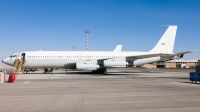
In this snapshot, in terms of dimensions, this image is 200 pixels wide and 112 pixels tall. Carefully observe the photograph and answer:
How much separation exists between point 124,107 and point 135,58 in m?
27.2

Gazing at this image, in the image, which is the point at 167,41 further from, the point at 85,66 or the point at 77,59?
the point at 77,59

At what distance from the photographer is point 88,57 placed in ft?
117

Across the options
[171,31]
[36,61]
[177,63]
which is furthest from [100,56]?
[177,63]

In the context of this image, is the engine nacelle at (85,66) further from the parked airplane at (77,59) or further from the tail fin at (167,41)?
the tail fin at (167,41)

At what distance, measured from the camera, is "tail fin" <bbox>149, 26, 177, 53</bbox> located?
38.7 m

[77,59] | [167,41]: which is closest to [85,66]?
[77,59]

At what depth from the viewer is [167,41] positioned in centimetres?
3872

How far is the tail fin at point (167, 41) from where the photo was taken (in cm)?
3869

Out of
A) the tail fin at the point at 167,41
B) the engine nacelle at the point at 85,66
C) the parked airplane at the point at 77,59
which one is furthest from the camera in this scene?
the tail fin at the point at 167,41

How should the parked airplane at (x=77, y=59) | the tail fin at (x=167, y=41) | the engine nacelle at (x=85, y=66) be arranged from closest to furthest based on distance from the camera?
the engine nacelle at (x=85, y=66) < the parked airplane at (x=77, y=59) < the tail fin at (x=167, y=41)

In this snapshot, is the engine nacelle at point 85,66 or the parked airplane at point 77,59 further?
the parked airplane at point 77,59

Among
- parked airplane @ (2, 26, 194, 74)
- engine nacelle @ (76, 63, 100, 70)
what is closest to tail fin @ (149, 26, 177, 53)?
parked airplane @ (2, 26, 194, 74)

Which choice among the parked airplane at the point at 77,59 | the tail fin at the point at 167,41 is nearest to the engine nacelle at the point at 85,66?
the parked airplane at the point at 77,59

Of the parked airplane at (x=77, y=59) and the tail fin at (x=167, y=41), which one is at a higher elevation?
the tail fin at (x=167, y=41)
